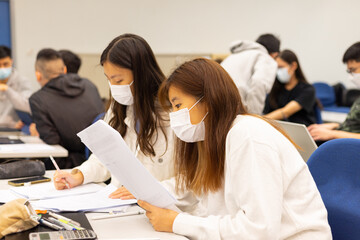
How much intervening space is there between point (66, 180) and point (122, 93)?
428mm

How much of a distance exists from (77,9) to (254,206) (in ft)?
18.2

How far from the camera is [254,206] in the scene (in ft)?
3.54

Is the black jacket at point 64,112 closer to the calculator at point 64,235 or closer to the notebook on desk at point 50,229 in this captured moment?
the notebook on desk at point 50,229

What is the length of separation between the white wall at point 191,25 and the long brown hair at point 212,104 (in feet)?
15.5

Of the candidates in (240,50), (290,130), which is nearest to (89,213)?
(290,130)

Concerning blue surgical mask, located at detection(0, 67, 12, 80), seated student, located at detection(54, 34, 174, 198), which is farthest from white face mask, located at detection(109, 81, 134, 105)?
blue surgical mask, located at detection(0, 67, 12, 80)

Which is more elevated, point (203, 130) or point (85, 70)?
point (203, 130)

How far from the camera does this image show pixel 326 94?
6.86 m

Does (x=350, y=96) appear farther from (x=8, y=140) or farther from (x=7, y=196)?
(x=7, y=196)

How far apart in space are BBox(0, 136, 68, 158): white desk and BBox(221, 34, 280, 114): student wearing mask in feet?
4.87

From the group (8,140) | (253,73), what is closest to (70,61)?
(8,140)

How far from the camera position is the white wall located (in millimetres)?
5875

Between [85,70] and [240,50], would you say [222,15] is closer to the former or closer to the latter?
[85,70]

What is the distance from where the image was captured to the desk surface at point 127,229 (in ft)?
3.79
